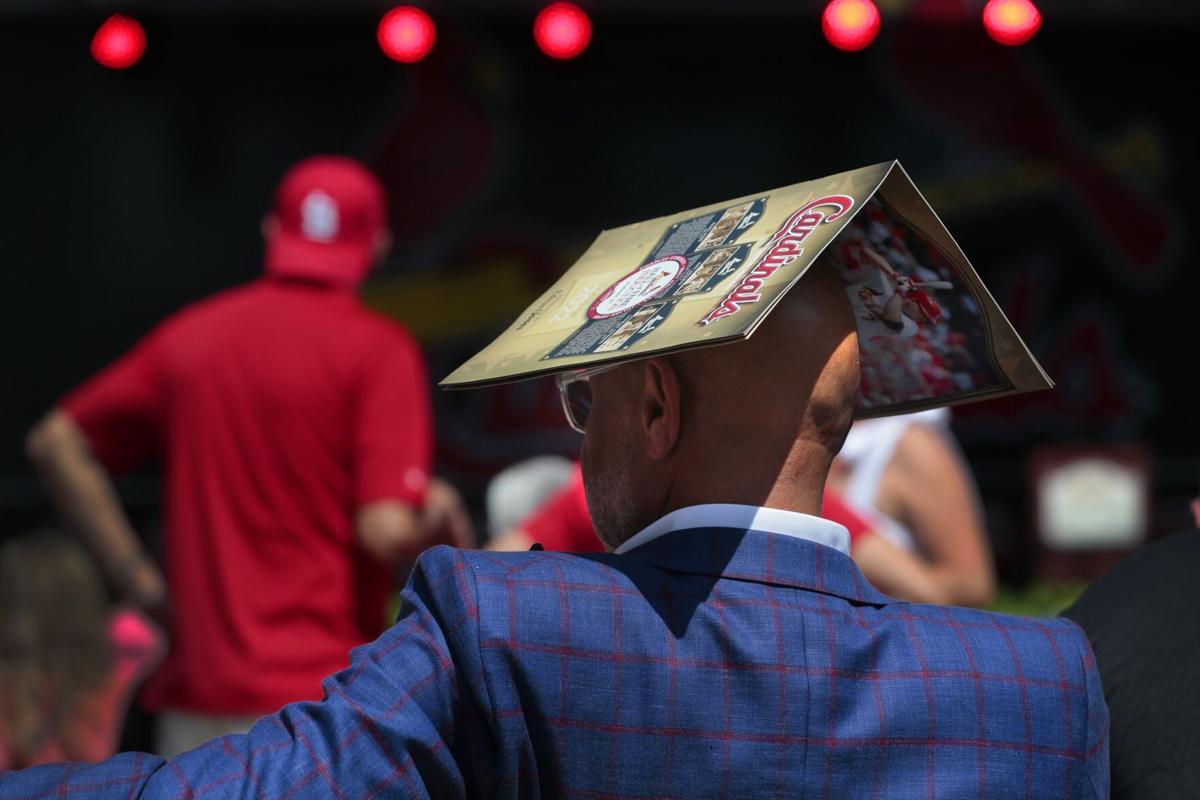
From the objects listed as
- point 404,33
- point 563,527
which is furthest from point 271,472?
point 404,33

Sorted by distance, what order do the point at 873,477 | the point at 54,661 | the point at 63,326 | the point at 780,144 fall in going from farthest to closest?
the point at 780,144 < the point at 63,326 < the point at 54,661 < the point at 873,477

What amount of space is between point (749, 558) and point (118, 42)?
4762mm

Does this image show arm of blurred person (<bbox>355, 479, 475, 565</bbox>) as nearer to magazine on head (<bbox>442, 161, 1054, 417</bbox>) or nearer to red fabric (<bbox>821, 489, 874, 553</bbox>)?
red fabric (<bbox>821, 489, 874, 553</bbox>)

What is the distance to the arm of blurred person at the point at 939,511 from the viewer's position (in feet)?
9.48

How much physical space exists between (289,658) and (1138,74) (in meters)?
4.68

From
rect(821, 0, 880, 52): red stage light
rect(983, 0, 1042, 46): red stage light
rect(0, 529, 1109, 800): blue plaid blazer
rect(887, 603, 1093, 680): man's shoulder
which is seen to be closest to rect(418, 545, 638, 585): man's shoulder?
rect(0, 529, 1109, 800): blue plaid blazer

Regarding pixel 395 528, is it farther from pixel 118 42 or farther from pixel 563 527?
pixel 118 42

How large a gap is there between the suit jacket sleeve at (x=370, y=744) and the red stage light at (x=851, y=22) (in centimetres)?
473

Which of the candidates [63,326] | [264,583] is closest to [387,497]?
Result: [264,583]

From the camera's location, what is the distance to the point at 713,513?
1.19 metres

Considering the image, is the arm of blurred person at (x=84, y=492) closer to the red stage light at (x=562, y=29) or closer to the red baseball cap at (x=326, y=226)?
the red baseball cap at (x=326, y=226)

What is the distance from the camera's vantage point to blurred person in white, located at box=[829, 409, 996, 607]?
2.93 meters

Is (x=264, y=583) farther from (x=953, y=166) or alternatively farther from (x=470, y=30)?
(x=953, y=166)

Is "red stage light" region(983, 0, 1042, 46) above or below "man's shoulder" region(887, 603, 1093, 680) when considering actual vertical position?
above
